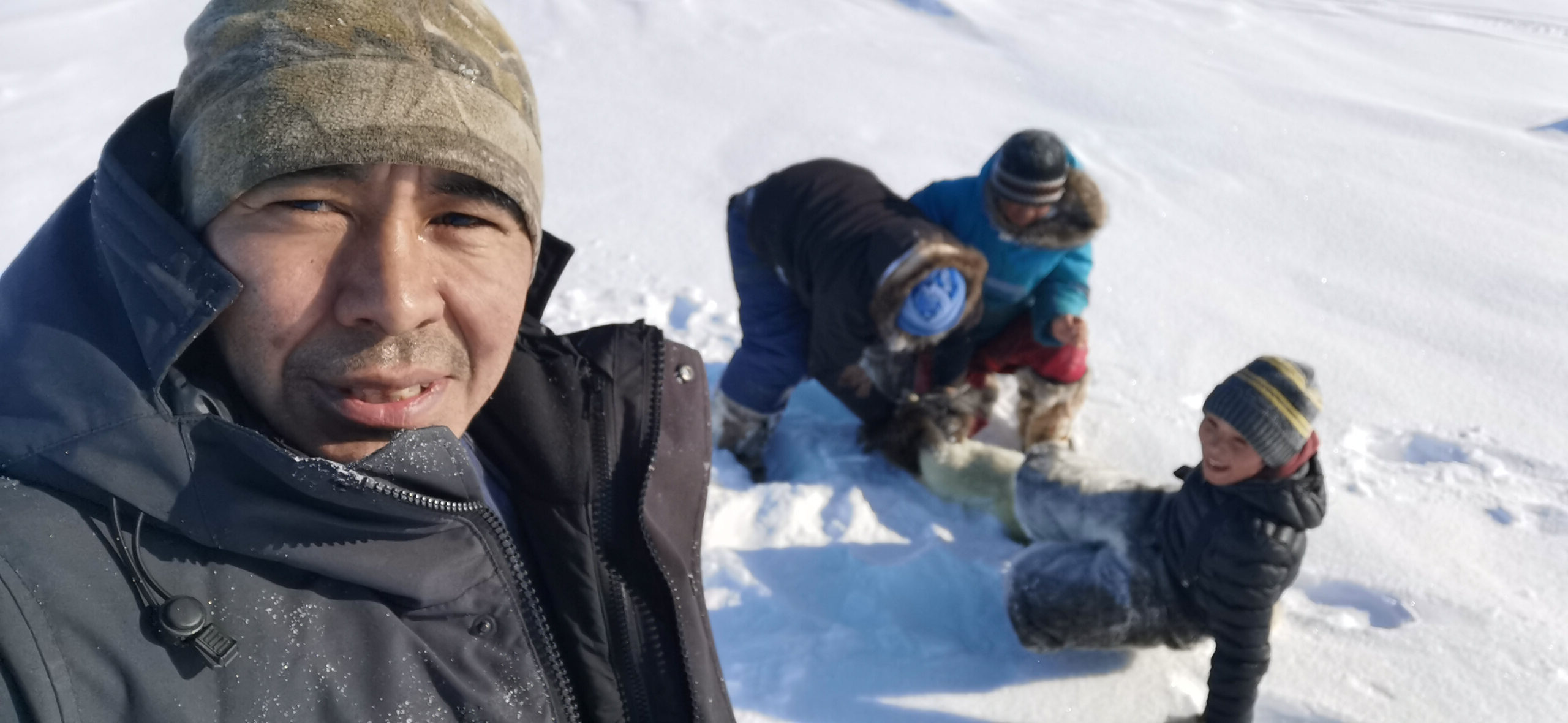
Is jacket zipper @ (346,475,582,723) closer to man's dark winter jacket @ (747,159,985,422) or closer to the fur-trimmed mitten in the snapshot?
man's dark winter jacket @ (747,159,985,422)

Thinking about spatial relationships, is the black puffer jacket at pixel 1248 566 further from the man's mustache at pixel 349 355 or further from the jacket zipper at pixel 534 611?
the man's mustache at pixel 349 355

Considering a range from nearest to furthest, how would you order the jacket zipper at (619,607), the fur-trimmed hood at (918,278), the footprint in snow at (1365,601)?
the jacket zipper at (619,607)
the footprint in snow at (1365,601)
the fur-trimmed hood at (918,278)

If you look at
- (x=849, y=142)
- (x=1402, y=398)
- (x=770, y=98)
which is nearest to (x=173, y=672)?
(x=1402, y=398)

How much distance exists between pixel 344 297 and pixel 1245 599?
6.32 feet

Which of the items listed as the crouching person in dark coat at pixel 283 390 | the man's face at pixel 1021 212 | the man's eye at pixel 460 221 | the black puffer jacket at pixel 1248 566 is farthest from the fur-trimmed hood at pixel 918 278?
the man's eye at pixel 460 221

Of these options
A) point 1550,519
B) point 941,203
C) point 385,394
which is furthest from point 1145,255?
point 385,394

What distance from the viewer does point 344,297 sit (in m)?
0.83

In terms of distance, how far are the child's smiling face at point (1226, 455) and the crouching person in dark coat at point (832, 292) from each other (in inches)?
31.6

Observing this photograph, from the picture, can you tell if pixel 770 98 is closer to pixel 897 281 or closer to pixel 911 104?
pixel 911 104

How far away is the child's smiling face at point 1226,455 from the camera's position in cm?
203

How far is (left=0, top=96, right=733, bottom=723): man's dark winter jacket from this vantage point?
28.3 inches

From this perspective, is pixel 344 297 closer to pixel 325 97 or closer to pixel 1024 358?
pixel 325 97

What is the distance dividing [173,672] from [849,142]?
4866mm

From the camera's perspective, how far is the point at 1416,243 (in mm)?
4359
